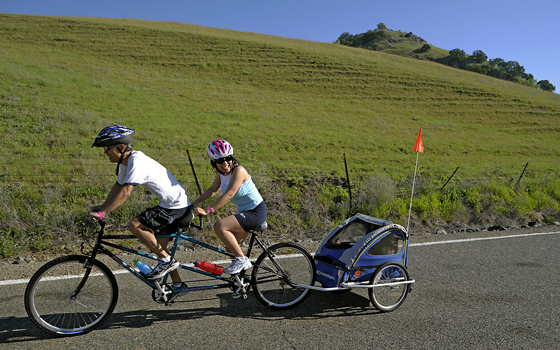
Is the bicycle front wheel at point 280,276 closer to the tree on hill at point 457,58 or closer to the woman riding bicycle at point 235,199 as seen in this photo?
the woman riding bicycle at point 235,199

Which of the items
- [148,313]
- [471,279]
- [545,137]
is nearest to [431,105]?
[545,137]

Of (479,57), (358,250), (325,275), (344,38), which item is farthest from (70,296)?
(344,38)

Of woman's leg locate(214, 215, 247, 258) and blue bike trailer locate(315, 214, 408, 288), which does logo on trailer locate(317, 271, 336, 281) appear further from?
woman's leg locate(214, 215, 247, 258)

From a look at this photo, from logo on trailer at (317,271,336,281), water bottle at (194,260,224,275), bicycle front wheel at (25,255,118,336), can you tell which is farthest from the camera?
logo on trailer at (317,271,336,281)

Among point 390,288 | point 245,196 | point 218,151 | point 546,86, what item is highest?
point 546,86

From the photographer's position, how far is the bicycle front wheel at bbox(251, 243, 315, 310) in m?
4.52

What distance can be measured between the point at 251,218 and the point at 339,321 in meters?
1.48

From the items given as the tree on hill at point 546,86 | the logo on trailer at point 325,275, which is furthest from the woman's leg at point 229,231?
the tree on hill at point 546,86

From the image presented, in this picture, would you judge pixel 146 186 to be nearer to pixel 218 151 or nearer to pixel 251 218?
pixel 218 151

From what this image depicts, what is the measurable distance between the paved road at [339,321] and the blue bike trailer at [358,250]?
1.29ft

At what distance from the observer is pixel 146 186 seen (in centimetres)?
407

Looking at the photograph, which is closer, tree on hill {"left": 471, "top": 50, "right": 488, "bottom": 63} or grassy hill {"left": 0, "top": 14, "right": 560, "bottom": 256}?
grassy hill {"left": 0, "top": 14, "right": 560, "bottom": 256}

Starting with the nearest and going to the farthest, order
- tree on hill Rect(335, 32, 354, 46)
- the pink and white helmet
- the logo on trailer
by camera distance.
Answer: the pink and white helmet
the logo on trailer
tree on hill Rect(335, 32, 354, 46)

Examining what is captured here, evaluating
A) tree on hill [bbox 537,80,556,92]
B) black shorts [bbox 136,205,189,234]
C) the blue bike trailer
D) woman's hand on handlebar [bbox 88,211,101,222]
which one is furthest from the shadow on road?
tree on hill [bbox 537,80,556,92]
